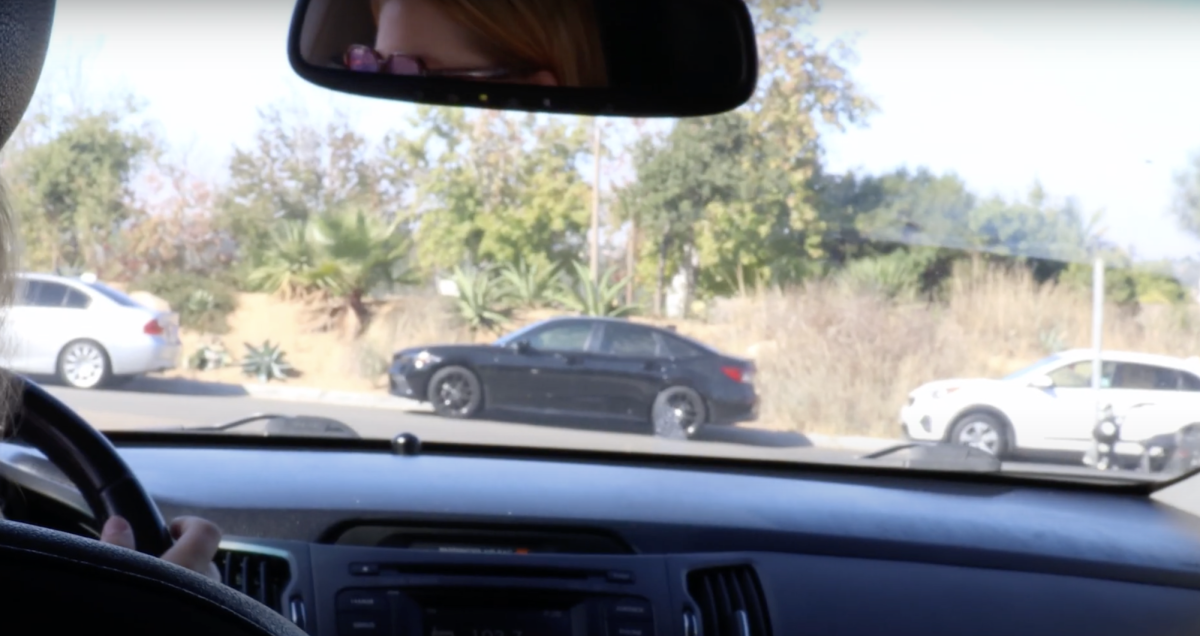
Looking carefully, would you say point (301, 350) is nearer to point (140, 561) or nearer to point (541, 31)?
point (541, 31)

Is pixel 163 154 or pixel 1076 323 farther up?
pixel 163 154

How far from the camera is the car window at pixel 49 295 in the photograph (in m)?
5.07

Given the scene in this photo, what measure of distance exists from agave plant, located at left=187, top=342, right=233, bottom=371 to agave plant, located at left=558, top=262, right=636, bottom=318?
144 cm

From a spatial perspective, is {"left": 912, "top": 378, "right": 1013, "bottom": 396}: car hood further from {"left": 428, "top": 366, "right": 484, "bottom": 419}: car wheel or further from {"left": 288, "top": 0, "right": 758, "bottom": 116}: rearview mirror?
{"left": 288, "top": 0, "right": 758, "bottom": 116}: rearview mirror

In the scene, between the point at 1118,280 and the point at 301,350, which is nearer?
the point at 1118,280

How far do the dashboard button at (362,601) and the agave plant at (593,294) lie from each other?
1.79m

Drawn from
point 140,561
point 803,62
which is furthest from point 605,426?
point 140,561

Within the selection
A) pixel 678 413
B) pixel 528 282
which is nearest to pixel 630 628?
pixel 678 413

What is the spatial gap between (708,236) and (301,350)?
175 cm

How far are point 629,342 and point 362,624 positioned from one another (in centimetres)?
171

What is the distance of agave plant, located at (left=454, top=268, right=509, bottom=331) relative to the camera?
18.9 feet

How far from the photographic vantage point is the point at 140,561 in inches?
53.5

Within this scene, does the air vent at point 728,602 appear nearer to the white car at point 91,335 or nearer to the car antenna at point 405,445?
the car antenna at point 405,445

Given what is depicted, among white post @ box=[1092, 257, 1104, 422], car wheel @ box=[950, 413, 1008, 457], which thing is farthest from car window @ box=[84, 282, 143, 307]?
white post @ box=[1092, 257, 1104, 422]
